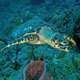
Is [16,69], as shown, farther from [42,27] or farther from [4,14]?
[4,14]

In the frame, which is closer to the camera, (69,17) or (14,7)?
(69,17)

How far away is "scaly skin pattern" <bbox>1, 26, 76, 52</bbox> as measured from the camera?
3243 mm

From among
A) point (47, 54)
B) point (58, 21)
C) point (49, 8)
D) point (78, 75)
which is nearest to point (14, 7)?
point (49, 8)

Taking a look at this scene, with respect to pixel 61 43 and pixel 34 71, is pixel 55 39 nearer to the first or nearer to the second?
pixel 61 43

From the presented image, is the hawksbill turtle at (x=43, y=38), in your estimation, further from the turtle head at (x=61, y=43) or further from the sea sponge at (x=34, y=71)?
the sea sponge at (x=34, y=71)

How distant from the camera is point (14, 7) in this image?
13.1 metres

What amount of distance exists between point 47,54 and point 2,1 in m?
11.4

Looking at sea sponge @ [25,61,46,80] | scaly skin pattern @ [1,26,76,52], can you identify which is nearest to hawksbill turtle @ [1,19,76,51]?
scaly skin pattern @ [1,26,76,52]

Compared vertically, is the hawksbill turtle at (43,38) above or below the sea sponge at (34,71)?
above

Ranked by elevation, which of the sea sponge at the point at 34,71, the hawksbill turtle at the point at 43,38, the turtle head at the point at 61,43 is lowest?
the sea sponge at the point at 34,71

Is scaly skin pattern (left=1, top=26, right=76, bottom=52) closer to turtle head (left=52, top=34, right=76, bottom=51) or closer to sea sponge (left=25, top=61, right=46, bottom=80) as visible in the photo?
turtle head (left=52, top=34, right=76, bottom=51)

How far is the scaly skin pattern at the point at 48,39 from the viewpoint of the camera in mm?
3243

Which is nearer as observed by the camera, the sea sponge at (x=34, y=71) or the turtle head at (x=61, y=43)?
the sea sponge at (x=34, y=71)

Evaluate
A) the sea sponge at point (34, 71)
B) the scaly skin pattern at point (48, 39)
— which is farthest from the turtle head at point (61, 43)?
the sea sponge at point (34, 71)
